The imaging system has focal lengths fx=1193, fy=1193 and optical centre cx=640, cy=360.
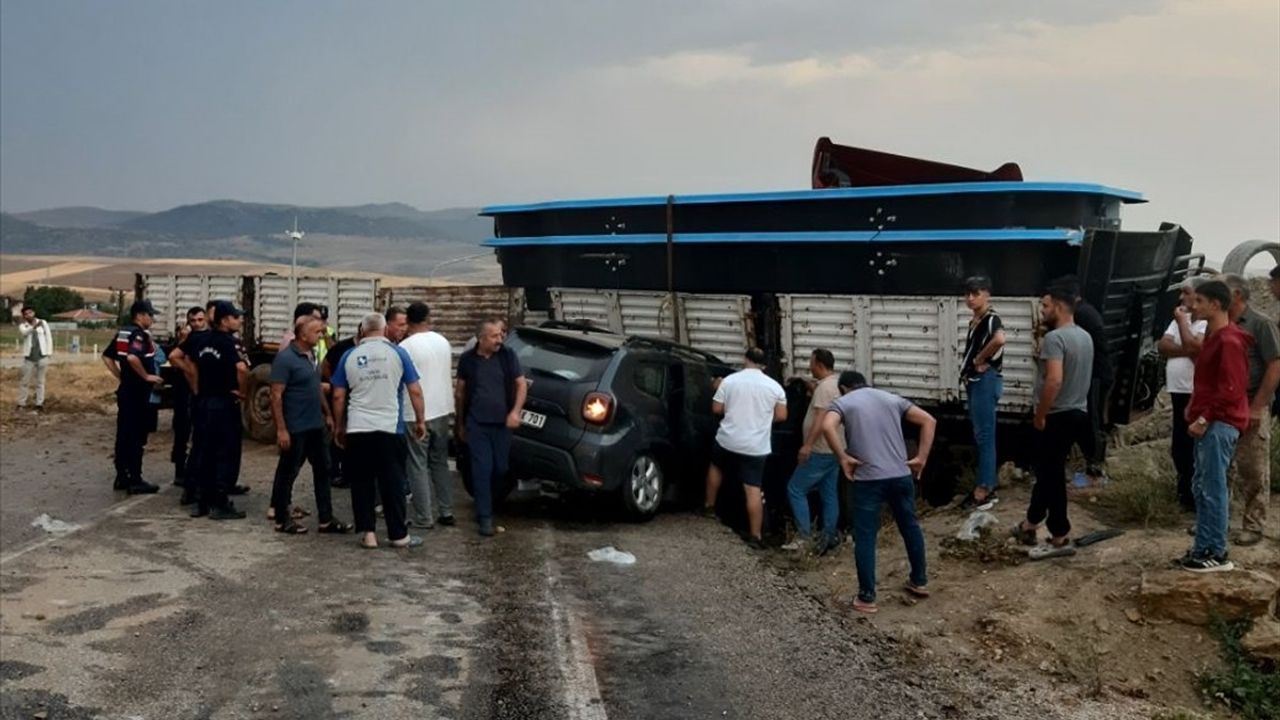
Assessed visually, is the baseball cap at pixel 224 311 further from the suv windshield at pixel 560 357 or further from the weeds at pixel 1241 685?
the weeds at pixel 1241 685

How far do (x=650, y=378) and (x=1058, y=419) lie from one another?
141 inches

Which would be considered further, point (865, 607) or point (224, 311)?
point (224, 311)

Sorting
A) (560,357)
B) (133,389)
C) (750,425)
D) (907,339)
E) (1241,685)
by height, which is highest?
(907,339)

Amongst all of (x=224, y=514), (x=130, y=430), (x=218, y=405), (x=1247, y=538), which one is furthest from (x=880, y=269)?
(x=130, y=430)

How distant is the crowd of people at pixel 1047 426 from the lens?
7.13 metres

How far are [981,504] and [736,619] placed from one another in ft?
10.7

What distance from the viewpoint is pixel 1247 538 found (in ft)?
25.5

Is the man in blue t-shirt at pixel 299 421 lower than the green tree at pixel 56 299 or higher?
lower

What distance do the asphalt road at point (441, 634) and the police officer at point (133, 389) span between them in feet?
5.01

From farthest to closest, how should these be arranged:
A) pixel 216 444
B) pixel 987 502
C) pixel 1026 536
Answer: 1. pixel 216 444
2. pixel 987 502
3. pixel 1026 536

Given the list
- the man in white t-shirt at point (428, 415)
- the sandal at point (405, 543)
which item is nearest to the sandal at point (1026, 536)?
the sandal at point (405, 543)

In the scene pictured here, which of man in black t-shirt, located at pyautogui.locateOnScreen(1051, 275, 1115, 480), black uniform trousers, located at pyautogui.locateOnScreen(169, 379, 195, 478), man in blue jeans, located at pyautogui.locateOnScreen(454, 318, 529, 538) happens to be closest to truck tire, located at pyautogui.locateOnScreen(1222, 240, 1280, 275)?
man in black t-shirt, located at pyautogui.locateOnScreen(1051, 275, 1115, 480)

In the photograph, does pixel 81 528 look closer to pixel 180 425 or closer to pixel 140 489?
pixel 140 489

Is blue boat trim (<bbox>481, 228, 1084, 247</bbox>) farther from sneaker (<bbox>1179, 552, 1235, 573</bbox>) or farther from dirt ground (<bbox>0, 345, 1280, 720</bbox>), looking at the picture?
sneaker (<bbox>1179, 552, 1235, 573</bbox>)
